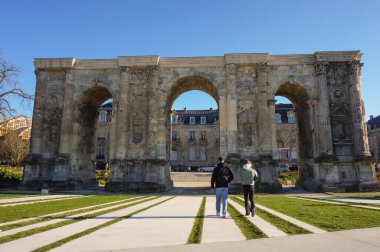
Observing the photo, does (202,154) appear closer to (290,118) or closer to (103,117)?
(290,118)

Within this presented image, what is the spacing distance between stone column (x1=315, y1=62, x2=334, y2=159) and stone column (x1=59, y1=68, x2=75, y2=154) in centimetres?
1763

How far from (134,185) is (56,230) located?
46.8 ft

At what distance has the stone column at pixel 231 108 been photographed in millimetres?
19594

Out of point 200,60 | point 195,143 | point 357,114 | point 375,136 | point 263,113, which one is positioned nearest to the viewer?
point 357,114

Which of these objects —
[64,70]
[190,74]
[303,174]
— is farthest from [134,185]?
[303,174]

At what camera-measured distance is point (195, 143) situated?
2046 inches

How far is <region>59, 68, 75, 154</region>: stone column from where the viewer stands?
68.3 ft

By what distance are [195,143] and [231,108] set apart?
32244 mm

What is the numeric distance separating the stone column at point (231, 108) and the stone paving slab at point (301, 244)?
14.8m

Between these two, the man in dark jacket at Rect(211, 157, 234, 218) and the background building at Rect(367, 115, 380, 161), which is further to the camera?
the background building at Rect(367, 115, 380, 161)

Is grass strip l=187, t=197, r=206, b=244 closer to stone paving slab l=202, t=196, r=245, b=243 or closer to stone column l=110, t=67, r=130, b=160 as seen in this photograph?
stone paving slab l=202, t=196, r=245, b=243

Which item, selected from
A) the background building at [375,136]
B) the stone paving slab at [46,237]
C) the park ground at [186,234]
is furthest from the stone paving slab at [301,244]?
the background building at [375,136]

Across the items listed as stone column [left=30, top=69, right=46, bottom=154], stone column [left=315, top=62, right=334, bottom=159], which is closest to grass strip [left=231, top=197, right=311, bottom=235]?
stone column [left=315, top=62, right=334, bottom=159]

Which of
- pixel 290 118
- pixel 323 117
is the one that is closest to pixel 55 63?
pixel 323 117
